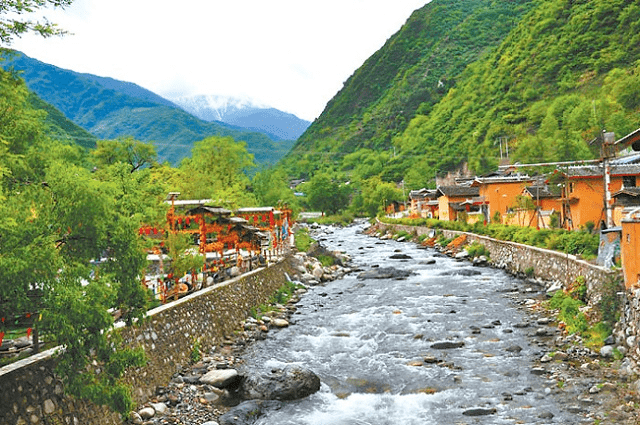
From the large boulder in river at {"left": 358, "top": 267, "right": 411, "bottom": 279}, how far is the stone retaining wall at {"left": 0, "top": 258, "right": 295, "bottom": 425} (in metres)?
9.81

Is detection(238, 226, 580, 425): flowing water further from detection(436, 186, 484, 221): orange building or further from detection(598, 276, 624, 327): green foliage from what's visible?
detection(436, 186, 484, 221): orange building

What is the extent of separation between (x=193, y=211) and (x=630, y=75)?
73601 millimetres

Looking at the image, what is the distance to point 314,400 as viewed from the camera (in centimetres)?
1307

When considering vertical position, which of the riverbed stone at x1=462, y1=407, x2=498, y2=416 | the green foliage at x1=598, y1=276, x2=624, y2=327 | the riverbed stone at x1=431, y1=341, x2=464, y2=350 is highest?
the green foliage at x1=598, y1=276, x2=624, y2=327

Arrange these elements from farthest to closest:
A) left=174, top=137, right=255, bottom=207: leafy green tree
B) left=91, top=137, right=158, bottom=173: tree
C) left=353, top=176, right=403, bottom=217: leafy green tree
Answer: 1. left=353, top=176, right=403, bottom=217: leafy green tree
2. left=174, top=137, right=255, bottom=207: leafy green tree
3. left=91, top=137, right=158, bottom=173: tree

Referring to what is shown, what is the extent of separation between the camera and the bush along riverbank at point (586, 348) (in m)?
11.3

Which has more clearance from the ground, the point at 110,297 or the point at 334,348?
the point at 110,297

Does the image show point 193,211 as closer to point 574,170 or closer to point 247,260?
point 247,260

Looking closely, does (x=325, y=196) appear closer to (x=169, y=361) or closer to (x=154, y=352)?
(x=169, y=361)

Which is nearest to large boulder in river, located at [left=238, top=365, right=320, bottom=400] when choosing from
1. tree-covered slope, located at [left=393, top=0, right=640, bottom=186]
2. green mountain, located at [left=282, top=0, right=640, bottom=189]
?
tree-covered slope, located at [left=393, top=0, right=640, bottom=186]

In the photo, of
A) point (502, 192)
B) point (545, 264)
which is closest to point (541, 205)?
point (502, 192)

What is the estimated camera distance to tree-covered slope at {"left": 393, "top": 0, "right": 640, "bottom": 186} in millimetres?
65562

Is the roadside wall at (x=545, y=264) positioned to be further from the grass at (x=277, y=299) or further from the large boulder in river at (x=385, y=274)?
the grass at (x=277, y=299)

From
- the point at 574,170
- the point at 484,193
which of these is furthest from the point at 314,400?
the point at 484,193
